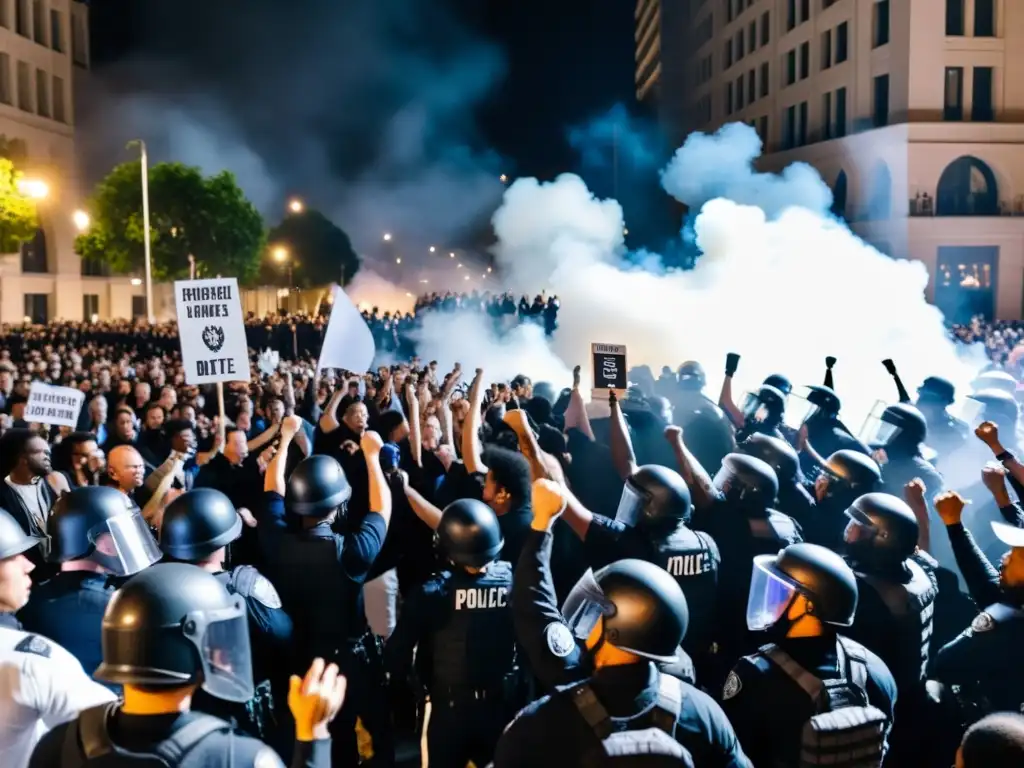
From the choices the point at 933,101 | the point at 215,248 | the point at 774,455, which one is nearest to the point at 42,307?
the point at 215,248

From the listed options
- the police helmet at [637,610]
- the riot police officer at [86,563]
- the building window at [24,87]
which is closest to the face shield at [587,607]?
the police helmet at [637,610]

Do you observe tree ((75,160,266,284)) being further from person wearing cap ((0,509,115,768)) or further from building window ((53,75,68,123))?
person wearing cap ((0,509,115,768))

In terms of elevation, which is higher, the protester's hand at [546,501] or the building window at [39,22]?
the building window at [39,22]

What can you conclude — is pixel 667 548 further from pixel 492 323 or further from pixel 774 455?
pixel 492 323

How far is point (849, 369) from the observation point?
2025 cm

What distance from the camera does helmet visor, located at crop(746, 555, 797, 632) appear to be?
3.44 meters

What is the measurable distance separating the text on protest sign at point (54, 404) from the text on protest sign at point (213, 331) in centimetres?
155

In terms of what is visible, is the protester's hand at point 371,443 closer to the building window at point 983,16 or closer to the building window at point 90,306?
the building window at point 983,16

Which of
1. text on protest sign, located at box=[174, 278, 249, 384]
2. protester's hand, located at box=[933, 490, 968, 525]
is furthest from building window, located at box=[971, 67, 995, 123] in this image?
protester's hand, located at box=[933, 490, 968, 525]

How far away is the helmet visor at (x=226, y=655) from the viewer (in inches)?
102

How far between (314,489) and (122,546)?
906 mm

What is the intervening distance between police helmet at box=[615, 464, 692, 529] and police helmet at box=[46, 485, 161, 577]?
227cm

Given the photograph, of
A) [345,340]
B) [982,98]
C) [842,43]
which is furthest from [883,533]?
[842,43]

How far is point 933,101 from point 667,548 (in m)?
38.7
